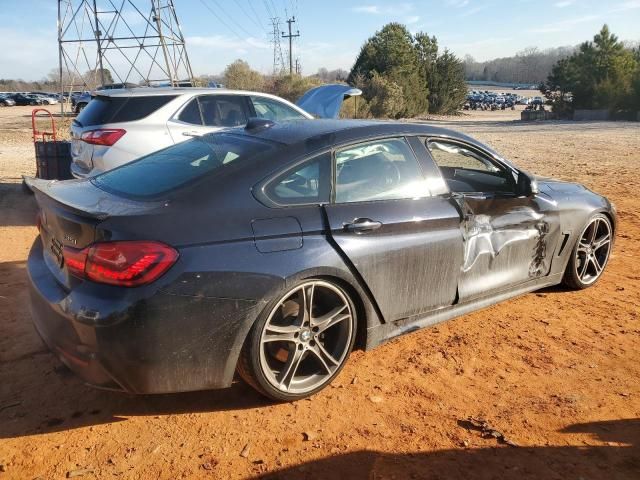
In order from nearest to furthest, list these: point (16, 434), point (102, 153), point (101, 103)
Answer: point (16, 434) → point (102, 153) → point (101, 103)

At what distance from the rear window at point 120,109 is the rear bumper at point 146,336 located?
430cm

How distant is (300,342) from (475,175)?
2.35 meters

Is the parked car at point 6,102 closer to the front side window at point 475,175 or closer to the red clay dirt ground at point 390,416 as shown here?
the red clay dirt ground at point 390,416

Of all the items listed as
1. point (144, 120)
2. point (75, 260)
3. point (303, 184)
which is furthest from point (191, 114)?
point (75, 260)

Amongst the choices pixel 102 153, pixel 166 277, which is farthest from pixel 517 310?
pixel 102 153

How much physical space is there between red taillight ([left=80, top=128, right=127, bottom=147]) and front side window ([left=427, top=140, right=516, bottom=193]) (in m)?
4.05

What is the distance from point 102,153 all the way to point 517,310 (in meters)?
4.97

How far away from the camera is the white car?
6.34 m

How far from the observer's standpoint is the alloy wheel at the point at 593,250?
4622mm

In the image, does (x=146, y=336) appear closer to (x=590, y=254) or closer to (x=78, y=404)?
(x=78, y=404)

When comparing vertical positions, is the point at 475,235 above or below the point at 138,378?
above

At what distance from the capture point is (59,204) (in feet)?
9.27

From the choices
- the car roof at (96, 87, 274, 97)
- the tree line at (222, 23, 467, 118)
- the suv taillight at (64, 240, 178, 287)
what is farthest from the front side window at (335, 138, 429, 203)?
the tree line at (222, 23, 467, 118)

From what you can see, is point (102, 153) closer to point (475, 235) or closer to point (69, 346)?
point (69, 346)
